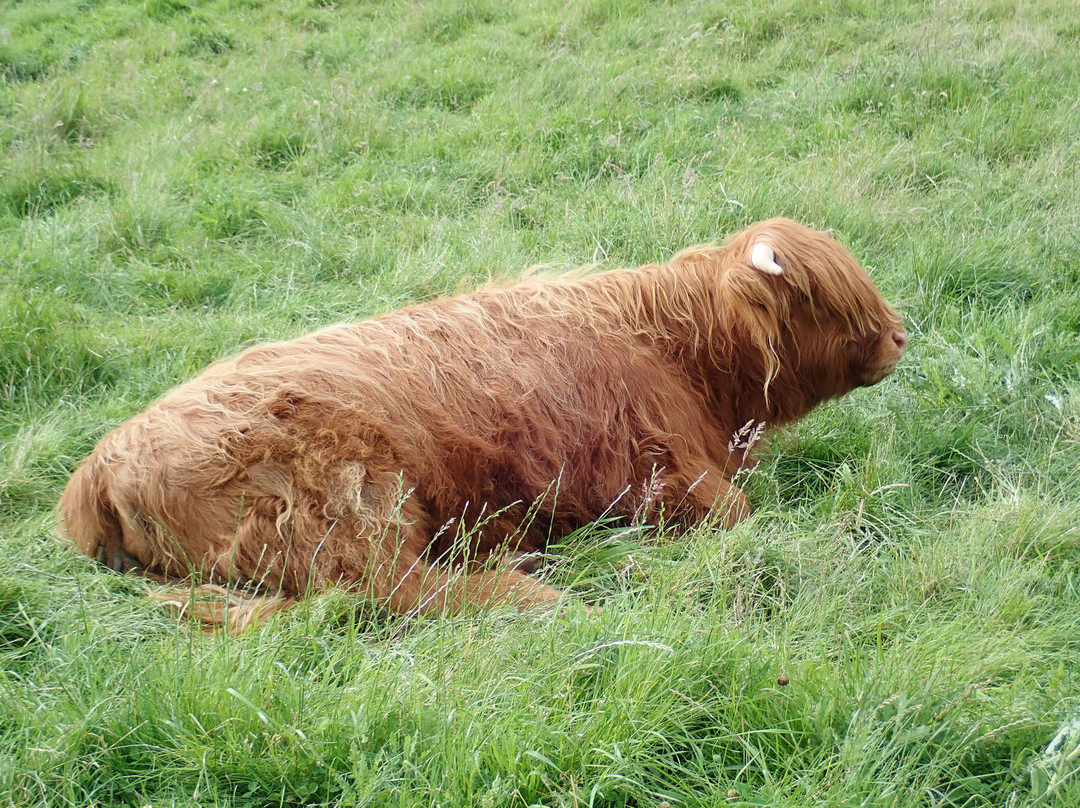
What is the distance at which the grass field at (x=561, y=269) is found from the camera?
7.18 feet

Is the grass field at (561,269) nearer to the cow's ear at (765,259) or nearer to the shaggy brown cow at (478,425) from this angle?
the shaggy brown cow at (478,425)

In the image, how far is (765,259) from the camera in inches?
153

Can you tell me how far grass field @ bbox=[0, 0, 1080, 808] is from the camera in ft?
7.18

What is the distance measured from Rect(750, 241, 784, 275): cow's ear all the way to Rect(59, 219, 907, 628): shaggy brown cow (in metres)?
0.01

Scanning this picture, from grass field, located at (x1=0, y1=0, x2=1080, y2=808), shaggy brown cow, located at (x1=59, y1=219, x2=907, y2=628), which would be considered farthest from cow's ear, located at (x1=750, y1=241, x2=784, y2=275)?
grass field, located at (x1=0, y1=0, x2=1080, y2=808)

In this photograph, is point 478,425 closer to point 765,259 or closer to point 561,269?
point 765,259

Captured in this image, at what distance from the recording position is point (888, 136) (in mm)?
6953

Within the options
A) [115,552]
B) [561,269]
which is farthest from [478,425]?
[561,269]

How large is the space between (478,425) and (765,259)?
139 cm

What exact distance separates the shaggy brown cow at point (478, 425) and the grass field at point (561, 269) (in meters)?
0.24

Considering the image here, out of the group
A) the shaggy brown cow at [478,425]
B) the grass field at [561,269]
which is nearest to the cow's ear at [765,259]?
the shaggy brown cow at [478,425]

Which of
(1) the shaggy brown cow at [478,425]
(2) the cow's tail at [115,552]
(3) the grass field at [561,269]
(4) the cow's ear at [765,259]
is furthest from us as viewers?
(4) the cow's ear at [765,259]

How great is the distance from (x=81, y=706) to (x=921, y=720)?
1997mm

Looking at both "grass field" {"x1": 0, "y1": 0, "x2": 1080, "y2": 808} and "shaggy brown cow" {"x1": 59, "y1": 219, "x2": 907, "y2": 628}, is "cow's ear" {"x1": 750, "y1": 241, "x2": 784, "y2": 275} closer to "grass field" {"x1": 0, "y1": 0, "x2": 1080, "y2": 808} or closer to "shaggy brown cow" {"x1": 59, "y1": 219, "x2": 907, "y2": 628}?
"shaggy brown cow" {"x1": 59, "y1": 219, "x2": 907, "y2": 628}
